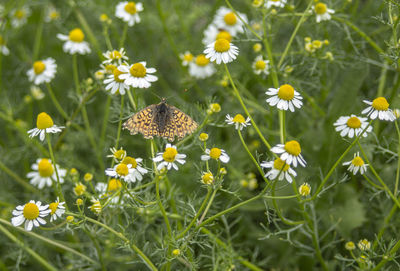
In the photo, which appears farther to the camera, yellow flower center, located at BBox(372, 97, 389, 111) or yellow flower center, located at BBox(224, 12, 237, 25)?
yellow flower center, located at BBox(224, 12, 237, 25)

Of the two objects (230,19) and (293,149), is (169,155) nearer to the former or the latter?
(293,149)

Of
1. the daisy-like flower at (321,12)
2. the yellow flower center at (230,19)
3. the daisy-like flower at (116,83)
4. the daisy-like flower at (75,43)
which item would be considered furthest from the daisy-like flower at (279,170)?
the yellow flower center at (230,19)

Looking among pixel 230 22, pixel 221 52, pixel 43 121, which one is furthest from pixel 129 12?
pixel 43 121

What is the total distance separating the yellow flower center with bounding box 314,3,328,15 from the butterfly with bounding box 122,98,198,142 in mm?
1234

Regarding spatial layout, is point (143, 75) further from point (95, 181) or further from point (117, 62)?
point (95, 181)

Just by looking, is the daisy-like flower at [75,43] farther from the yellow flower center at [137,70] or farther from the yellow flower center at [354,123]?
the yellow flower center at [354,123]

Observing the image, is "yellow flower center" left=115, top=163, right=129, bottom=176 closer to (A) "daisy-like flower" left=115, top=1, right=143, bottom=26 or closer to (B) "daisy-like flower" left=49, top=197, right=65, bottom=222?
(B) "daisy-like flower" left=49, top=197, right=65, bottom=222

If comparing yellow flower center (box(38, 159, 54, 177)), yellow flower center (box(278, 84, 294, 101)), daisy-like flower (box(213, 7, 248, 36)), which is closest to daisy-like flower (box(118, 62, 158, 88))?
yellow flower center (box(278, 84, 294, 101))

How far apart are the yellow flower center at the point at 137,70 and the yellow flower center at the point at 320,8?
1.31 m

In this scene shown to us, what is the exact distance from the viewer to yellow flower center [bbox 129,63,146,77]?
2312mm

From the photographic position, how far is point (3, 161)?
333 centimetres

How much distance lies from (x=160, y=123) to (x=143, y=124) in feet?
0.31

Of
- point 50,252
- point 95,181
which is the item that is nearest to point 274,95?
point 95,181

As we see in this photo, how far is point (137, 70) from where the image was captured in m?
2.32
